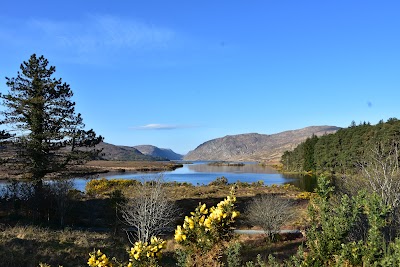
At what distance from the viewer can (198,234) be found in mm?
3959

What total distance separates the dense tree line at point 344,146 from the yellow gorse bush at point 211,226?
51344 millimetres

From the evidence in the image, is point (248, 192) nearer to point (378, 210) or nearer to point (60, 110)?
point (60, 110)

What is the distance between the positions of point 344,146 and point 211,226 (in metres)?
79.8

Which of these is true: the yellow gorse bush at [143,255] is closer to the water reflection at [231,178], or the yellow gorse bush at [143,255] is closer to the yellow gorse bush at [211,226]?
the yellow gorse bush at [211,226]

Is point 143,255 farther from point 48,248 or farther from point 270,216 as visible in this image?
point 270,216

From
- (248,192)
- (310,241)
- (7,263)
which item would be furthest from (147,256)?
(248,192)

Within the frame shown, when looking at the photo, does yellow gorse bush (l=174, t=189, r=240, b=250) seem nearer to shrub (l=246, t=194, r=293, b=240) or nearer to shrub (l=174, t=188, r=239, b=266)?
shrub (l=174, t=188, r=239, b=266)

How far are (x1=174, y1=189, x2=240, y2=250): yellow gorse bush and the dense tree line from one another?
2021 inches

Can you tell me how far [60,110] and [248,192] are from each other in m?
31.2

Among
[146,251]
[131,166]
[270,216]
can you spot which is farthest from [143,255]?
[131,166]

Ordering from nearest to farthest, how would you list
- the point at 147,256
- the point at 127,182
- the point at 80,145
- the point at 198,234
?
the point at 198,234 → the point at 147,256 → the point at 80,145 → the point at 127,182

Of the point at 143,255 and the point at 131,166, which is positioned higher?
the point at 143,255

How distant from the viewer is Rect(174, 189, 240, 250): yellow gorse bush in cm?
387

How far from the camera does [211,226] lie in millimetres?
3875
